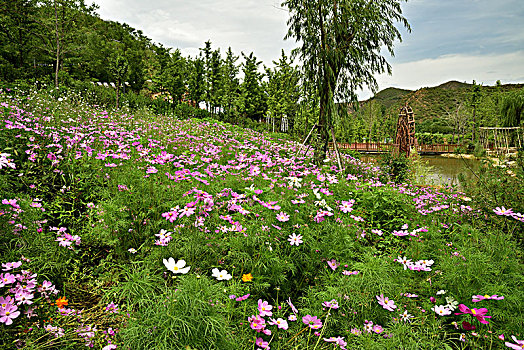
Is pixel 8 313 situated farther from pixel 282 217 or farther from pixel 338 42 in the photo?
pixel 338 42

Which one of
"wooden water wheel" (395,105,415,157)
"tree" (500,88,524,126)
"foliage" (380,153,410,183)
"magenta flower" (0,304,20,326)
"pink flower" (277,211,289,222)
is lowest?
"magenta flower" (0,304,20,326)

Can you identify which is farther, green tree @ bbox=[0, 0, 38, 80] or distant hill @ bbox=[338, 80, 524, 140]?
distant hill @ bbox=[338, 80, 524, 140]

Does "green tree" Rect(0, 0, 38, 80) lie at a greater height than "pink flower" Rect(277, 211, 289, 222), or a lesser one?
greater

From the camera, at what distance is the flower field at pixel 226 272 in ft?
4.55

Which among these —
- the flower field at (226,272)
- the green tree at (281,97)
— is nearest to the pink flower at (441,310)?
the flower field at (226,272)

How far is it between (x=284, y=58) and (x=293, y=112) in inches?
195

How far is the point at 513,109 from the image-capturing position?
1666 centimetres

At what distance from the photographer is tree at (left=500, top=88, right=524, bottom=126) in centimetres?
1630

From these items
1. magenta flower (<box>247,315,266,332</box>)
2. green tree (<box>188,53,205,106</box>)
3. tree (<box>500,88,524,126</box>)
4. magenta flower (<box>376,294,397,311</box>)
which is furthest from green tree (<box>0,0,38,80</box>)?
tree (<box>500,88,524,126</box>)

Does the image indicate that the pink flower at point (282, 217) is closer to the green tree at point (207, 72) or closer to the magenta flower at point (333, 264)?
the magenta flower at point (333, 264)

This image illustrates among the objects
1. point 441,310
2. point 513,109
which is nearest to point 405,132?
point 441,310

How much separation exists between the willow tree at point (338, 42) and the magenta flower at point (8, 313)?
4.91 m

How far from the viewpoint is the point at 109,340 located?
4.49ft

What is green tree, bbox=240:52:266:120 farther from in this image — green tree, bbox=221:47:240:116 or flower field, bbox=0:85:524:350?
flower field, bbox=0:85:524:350
